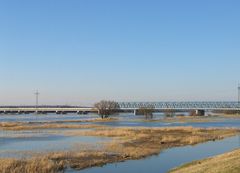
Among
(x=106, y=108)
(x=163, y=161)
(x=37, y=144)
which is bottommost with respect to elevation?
(x=163, y=161)

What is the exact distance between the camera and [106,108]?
183 metres

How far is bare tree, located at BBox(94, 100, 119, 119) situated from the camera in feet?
590

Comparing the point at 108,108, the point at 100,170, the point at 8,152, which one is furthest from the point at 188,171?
the point at 108,108

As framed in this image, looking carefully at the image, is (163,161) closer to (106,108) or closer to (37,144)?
(37,144)

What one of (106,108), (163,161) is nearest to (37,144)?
(163,161)

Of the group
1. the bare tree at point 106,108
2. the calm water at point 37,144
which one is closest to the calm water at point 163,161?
the calm water at point 37,144

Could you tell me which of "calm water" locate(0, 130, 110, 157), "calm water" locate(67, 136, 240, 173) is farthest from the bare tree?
"calm water" locate(67, 136, 240, 173)

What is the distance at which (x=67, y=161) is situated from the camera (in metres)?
40.0

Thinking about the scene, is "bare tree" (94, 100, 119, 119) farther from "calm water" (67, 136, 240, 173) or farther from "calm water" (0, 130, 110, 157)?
"calm water" (67, 136, 240, 173)

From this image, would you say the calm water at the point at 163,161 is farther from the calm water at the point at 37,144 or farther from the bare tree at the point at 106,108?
the bare tree at the point at 106,108

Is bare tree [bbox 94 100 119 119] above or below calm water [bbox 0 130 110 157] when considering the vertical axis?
above

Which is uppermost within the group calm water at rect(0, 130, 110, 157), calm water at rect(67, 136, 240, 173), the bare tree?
the bare tree

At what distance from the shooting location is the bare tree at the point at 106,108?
179887 mm

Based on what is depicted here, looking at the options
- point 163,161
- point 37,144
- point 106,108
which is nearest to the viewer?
point 163,161
